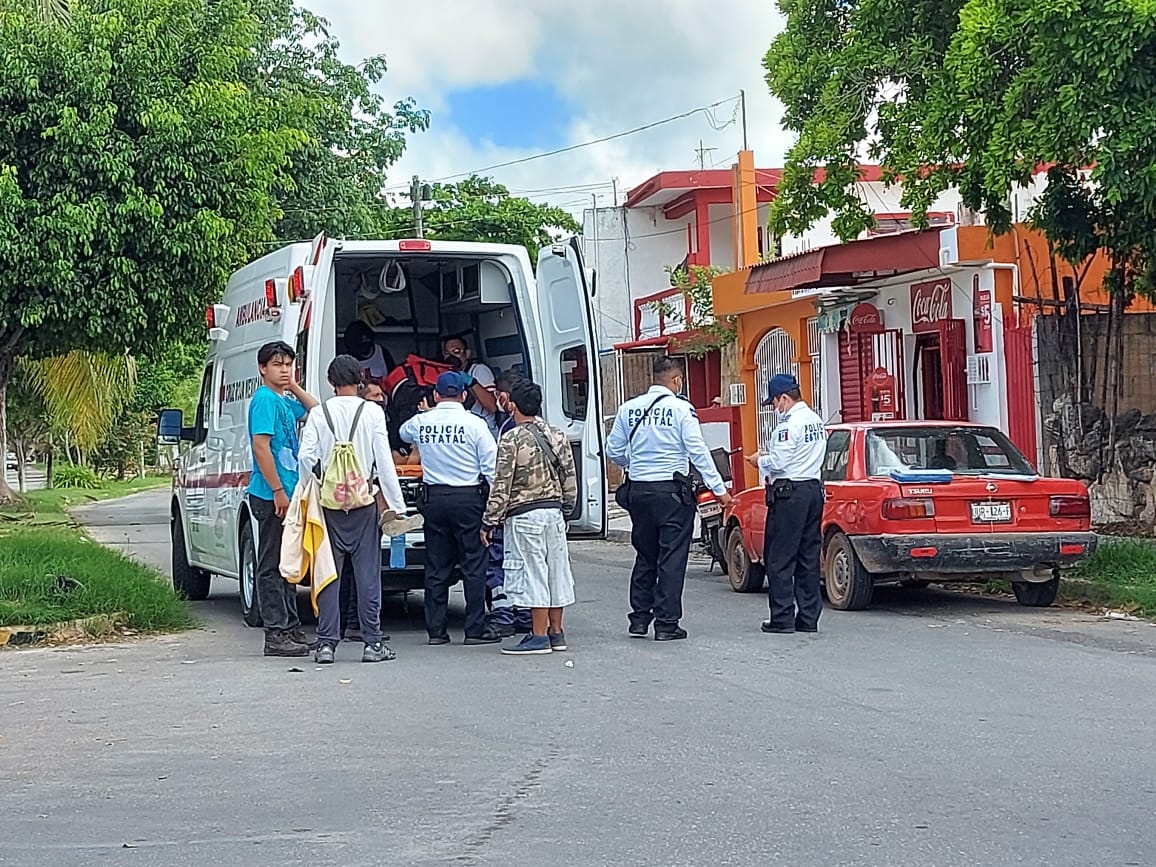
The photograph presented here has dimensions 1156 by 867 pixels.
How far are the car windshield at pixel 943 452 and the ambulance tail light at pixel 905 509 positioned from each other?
539 millimetres

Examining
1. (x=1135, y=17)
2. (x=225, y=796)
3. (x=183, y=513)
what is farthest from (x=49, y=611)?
(x=1135, y=17)

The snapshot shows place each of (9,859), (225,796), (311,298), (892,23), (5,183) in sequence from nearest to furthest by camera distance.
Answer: (9,859)
(225,796)
(311,298)
(892,23)
(5,183)

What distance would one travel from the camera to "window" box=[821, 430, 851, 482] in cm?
1268

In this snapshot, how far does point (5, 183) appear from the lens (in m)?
20.0

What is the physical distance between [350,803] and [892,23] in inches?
440

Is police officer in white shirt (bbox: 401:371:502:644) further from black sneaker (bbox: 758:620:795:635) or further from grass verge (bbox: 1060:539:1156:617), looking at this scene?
grass verge (bbox: 1060:539:1156:617)

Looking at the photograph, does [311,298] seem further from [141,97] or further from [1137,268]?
[141,97]

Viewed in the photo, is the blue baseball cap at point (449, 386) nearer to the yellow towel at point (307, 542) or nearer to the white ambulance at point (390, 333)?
the white ambulance at point (390, 333)

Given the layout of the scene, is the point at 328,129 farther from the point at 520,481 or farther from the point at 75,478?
the point at 75,478

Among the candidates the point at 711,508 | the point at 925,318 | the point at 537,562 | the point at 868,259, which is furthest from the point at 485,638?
the point at 925,318

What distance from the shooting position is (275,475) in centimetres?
1001

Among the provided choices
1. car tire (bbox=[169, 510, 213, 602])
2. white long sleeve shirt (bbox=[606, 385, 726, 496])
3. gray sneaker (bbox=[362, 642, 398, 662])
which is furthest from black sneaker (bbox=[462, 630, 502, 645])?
car tire (bbox=[169, 510, 213, 602])

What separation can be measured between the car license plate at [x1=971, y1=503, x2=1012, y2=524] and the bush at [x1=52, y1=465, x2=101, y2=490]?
5133 cm

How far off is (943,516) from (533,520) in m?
3.52
